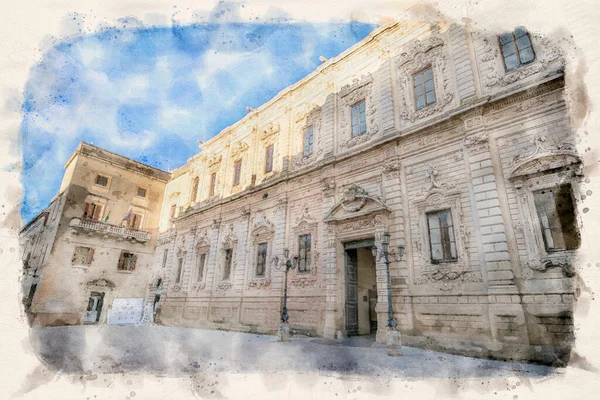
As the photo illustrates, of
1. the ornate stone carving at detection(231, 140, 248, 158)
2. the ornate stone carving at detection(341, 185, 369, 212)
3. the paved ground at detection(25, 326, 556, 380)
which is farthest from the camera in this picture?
the ornate stone carving at detection(231, 140, 248, 158)

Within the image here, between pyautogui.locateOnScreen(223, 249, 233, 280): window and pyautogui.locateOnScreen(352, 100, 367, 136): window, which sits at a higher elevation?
pyautogui.locateOnScreen(352, 100, 367, 136): window

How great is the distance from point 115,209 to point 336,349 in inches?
828

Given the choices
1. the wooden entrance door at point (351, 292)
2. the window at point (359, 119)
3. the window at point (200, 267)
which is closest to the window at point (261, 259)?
the wooden entrance door at point (351, 292)

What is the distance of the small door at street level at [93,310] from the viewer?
18438 millimetres

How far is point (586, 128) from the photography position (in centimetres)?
572

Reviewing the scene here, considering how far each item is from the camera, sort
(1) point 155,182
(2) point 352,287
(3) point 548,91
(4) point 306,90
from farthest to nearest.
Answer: (1) point 155,182 → (4) point 306,90 → (2) point 352,287 → (3) point 548,91

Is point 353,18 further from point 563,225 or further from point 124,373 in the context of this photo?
point 563,225

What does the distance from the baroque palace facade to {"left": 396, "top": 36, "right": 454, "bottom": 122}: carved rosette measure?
5 centimetres

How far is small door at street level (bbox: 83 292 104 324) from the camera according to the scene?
60.5ft

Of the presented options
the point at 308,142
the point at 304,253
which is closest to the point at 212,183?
the point at 308,142

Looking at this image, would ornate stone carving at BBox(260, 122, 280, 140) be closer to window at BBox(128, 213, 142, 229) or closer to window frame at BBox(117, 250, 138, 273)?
window at BBox(128, 213, 142, 229)

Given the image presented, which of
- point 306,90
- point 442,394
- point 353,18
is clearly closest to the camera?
point 442,394

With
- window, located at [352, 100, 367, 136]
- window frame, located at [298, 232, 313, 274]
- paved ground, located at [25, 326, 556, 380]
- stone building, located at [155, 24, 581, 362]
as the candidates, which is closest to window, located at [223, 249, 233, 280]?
stone building, located at [155, 24, 581, 362]

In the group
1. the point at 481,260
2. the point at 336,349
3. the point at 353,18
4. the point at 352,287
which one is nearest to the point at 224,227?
the point at 352,287
